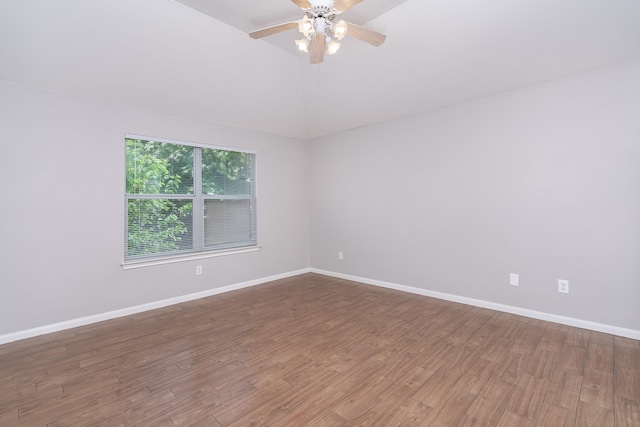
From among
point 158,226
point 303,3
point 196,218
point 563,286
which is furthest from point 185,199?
point 563,286

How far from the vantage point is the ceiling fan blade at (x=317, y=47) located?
2.32 meters

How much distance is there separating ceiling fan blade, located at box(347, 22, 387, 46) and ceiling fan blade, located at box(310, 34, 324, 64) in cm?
23

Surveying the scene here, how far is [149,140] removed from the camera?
3623 mm

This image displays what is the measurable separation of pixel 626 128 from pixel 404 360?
2.86 meters

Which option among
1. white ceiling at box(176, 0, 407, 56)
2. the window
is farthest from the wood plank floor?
white ceiling at box(176, 0, 407, 56)

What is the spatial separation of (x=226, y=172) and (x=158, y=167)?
37.0 inches

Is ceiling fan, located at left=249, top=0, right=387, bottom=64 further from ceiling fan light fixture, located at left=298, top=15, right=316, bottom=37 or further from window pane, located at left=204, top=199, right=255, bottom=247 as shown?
window pane, located at left=204, top=199, right=255, bottom=247

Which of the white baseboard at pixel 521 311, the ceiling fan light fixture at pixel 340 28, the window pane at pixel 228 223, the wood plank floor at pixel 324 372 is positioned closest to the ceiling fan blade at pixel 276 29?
the ceiling fan light fixture at pixel 340 28

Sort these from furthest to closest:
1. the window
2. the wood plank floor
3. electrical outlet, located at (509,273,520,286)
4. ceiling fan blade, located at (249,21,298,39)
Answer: the window → electrical outlet, located at (509,273,520,286) → ceiling fan blade, located at (249,21,298,39) → the wood plank floor

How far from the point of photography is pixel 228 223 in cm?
444

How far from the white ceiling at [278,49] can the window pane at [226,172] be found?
61 centimetres

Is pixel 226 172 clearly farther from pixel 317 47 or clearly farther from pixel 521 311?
pixel 521 311

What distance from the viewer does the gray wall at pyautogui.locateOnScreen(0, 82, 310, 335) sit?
2.78m

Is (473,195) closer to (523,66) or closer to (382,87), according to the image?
(523,66)
